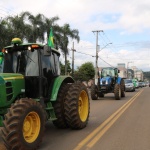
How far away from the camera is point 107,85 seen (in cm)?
2459

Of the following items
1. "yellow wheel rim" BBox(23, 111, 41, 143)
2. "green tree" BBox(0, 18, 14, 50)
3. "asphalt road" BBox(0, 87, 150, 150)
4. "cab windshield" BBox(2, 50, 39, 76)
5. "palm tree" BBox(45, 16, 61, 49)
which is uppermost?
"palm tree" BBox(45, 16, 61, 49)

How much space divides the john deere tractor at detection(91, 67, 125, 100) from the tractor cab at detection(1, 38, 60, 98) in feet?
49.7

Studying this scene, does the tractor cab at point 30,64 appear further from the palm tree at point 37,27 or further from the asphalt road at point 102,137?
the palm tree at point 37,27

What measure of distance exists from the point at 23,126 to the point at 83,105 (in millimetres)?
3944

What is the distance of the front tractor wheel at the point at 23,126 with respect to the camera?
6371mm

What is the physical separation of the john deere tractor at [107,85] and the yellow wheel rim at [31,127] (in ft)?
53.9

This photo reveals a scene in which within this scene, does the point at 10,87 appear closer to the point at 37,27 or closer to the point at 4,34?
the point at 4,34

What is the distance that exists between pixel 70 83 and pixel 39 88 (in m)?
2.08

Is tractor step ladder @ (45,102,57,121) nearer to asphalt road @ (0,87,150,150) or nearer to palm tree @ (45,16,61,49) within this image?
asphalt road @ (0,87,150,150)

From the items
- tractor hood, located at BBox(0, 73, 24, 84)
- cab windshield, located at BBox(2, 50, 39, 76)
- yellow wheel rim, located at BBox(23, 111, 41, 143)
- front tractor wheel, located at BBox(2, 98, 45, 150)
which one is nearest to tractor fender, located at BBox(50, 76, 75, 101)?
cab windshield, located at BBox(2, 50, 39, 76)

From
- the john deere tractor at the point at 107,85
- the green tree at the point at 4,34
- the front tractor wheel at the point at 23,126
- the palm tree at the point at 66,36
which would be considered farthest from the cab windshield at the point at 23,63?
the palm tree at the point at 66,36

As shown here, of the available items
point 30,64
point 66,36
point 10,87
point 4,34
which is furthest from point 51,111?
point 66,36

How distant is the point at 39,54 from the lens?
27.7ft

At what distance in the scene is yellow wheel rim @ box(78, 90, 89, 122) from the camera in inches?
400
